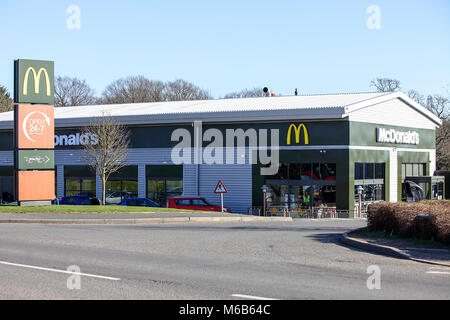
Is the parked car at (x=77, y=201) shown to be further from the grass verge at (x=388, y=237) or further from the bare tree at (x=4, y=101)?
the bare tree at (x=4, y=101)

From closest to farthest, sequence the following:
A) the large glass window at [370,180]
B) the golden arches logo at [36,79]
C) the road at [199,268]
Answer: the road at [199,268] < the golden arches logo at [36,79] < the large glass window at [370,180]

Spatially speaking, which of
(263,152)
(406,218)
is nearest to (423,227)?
(406,218)

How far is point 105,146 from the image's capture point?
38.7 metres

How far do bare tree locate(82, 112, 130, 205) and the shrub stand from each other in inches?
903

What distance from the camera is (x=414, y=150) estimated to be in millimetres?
46969

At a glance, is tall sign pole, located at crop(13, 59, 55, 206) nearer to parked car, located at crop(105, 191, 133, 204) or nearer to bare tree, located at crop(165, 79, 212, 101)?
parked car, located at crop(105, 191, 133, 204)

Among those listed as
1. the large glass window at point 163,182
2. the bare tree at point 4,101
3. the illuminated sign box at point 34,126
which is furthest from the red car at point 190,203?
the bare tree at point 4,101

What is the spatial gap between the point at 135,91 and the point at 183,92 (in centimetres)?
744

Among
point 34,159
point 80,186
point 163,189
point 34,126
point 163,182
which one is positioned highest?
point 34,126

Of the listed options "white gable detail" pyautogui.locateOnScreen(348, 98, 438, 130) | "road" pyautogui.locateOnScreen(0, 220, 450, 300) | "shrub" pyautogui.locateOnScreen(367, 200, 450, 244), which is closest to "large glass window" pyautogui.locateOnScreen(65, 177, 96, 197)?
"white gable detail" pyautogui.locateOnScreen(348, 98, 438, 130)

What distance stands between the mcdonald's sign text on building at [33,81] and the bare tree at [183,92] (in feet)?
202

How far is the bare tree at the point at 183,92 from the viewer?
298ft

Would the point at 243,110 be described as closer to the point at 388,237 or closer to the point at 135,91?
the point at 388,237
